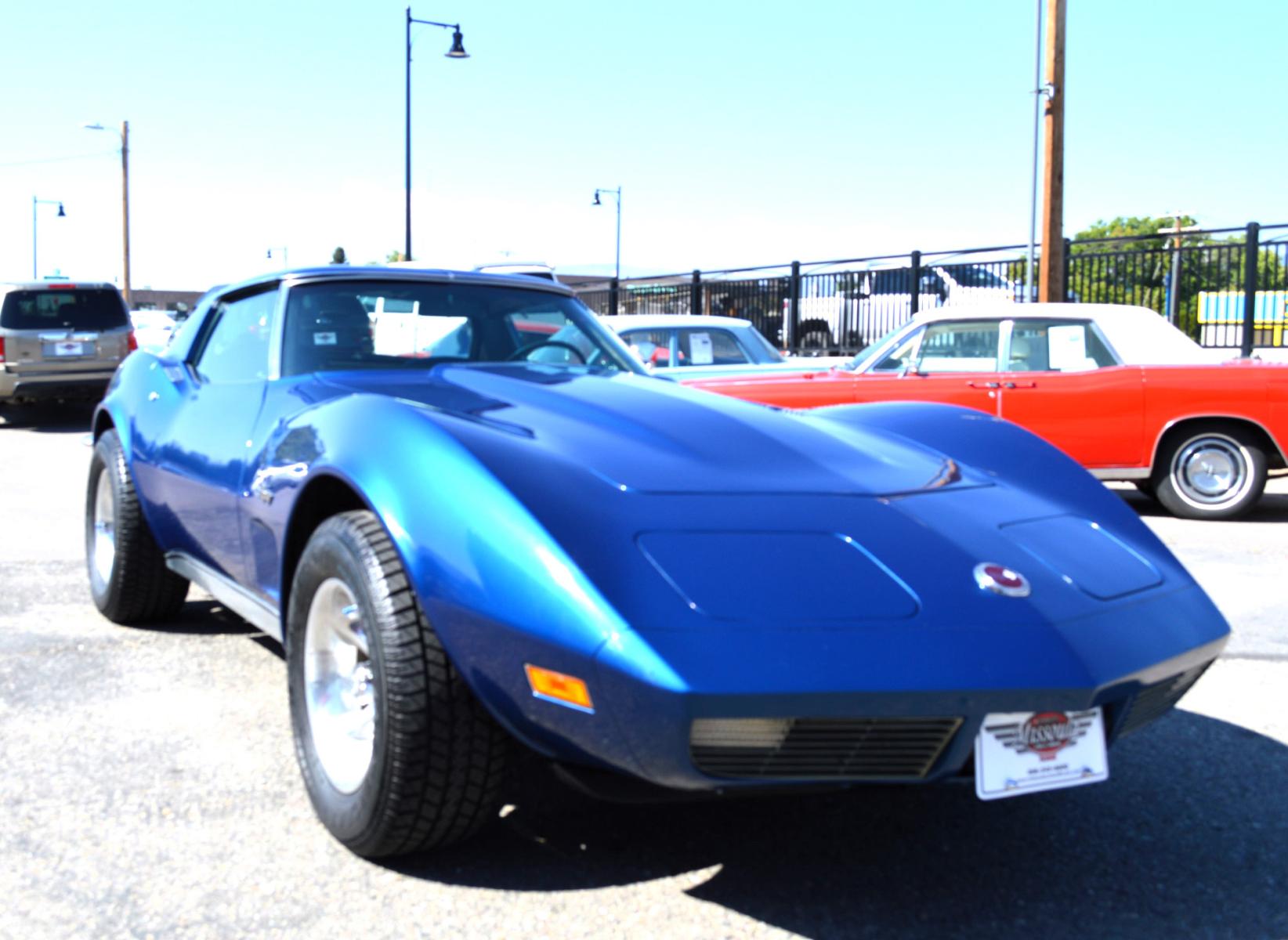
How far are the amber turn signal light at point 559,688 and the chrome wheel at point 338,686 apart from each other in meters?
0.54

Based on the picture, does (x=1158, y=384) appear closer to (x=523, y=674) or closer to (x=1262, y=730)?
(x=1262, y=730)

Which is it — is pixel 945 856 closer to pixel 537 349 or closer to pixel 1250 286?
pixel 537 349

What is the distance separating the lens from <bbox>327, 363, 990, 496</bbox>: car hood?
283cm

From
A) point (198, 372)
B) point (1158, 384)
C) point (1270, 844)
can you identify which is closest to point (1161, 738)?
point (1270, 844)

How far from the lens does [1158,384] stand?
8.53m

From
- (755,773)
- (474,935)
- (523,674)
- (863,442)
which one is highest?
(863,442)

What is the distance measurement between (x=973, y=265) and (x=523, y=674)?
15.9 metres

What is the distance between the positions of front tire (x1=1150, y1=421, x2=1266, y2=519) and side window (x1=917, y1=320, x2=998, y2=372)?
1.32 metres

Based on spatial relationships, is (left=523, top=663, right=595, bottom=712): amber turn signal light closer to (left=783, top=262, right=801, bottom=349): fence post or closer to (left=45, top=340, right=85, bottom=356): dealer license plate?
(left=45, top=340, right=85, bottom=356): dealer license plate

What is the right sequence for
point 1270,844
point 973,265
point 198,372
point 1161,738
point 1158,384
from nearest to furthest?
1. point 1270,844
2. point 1161,738
3. point 198,372
4. point 1158,384
5. point 973,265

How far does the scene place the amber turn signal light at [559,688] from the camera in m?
2.33

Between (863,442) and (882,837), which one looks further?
(863,442)

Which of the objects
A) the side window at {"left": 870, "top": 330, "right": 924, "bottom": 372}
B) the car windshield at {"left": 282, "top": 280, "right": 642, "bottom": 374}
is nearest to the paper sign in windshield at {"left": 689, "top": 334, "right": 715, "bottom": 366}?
the side window at {"left": 870, "top": 330, "right": 924, "bottom": 372}

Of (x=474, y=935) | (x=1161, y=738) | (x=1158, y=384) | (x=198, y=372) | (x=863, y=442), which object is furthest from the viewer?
(x=1158, y=384)
